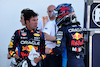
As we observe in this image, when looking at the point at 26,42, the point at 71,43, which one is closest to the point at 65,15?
the point at 71,43

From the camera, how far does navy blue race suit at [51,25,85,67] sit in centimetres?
212

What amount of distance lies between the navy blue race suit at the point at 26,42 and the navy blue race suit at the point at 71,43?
0.62 ft

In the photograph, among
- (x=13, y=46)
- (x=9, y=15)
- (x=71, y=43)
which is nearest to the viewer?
(x=71, y=43)

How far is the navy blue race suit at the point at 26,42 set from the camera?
7.09 feet

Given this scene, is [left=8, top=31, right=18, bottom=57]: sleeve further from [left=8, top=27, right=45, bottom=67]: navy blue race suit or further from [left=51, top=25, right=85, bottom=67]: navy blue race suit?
[left=51, top=25, right=85, bottom=67]: navy blue race suit

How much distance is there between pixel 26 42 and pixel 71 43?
53 cm

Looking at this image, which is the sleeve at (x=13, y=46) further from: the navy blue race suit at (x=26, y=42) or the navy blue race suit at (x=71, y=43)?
the navy blue race suit at (x=71, y=43)

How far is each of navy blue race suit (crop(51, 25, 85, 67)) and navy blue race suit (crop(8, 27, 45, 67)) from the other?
0.19 metres

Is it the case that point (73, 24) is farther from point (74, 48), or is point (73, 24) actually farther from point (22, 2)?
point (22, 2)

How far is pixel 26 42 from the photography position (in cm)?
216

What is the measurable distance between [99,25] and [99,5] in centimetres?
31

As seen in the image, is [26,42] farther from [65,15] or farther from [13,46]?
[65,15]

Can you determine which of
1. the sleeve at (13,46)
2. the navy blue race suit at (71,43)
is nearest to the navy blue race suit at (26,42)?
the sleeve at (13,46)

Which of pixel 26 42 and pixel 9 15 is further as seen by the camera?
pixel 9 15
